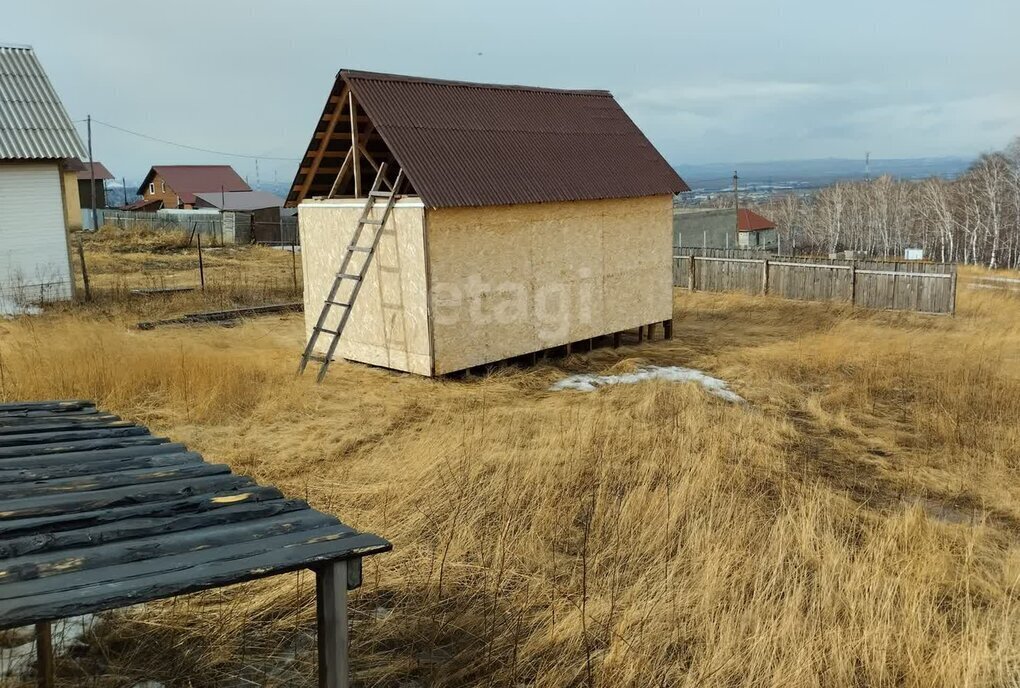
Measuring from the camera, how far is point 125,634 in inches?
185

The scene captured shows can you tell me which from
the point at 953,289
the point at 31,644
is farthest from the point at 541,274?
the point at 953,289

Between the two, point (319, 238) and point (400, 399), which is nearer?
point (400, 399)

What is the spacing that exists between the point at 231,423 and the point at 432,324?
3551 millimetres

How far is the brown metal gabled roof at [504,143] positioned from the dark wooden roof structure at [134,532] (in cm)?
825

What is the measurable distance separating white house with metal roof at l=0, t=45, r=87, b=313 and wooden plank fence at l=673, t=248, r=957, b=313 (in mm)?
17970

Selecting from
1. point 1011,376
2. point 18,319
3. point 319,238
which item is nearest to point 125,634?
point 319,238

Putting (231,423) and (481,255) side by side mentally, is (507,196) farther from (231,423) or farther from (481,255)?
(231,423)

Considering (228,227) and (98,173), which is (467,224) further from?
(98,173)

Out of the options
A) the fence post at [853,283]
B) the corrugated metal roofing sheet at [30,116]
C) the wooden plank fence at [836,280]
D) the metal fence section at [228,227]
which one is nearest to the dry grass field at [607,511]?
the corrugated metal roofing sheet at [30,116]

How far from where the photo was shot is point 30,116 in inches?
758

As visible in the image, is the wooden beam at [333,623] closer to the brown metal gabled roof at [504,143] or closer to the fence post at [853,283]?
the brown metal gabled roof at [504,143]

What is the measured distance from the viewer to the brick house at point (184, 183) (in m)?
60.9

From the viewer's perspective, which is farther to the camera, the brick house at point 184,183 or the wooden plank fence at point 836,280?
the brick house at point 184,183

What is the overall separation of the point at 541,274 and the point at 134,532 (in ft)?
36.3
